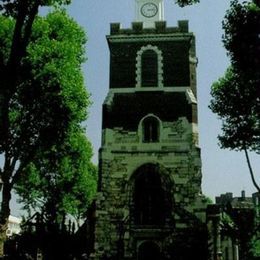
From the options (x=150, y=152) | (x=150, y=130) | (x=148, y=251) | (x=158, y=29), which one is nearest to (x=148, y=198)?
(x=150, y=152)

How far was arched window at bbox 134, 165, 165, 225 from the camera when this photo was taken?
23438 mm

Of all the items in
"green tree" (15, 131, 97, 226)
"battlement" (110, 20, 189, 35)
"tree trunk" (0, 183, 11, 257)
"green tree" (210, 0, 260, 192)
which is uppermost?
"battlement" (110, 20, 189, 35)

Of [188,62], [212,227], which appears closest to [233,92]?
[188,62]

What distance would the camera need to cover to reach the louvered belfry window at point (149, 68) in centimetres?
2580

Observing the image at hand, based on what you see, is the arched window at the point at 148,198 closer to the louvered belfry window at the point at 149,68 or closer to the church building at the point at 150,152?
the church building at the point at 150,152

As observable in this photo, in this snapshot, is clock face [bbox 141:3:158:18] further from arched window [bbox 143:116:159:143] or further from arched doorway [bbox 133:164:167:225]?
arched doorway [bbox 133:164:167:225]

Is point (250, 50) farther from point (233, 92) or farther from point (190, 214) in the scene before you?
point (190, 214)

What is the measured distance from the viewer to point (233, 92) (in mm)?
24656

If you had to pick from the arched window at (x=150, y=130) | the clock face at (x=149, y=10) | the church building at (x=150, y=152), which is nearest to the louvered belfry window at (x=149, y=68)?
the church building at (x=150, y=152)

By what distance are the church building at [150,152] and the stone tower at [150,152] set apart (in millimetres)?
48

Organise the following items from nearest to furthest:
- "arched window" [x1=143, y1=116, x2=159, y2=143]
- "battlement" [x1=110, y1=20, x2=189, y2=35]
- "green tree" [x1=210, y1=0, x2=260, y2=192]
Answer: "green tree" [x1=210, y1=0, x2=260, y2=192]
"arched window" [x1=143, y1=116, x2=159, y2=143]
"battlement" [x1=110, y1=20, x2=189, y2=35]

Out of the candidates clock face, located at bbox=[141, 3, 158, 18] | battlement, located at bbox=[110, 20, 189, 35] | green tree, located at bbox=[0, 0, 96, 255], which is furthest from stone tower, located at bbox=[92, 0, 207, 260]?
green tree, located at bbox=[0, 0, 96, 255]

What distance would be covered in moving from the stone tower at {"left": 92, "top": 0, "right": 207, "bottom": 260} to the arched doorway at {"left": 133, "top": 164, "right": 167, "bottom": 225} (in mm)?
50

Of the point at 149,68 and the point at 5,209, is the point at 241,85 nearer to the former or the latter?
the point at 149,68
